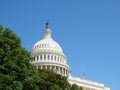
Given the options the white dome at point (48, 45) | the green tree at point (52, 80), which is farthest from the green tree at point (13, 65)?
the white dome at point (48, 45)

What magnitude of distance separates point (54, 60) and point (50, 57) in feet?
5.72

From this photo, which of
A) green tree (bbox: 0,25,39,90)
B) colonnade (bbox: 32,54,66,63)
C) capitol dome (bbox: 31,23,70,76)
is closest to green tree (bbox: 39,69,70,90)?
green tree (bbox: 0,25,39,90)

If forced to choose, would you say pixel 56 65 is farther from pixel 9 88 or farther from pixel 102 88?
pixel 9 88

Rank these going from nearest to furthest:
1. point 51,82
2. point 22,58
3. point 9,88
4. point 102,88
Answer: point 9,88
point 22,58
point 51,82
point 102,88

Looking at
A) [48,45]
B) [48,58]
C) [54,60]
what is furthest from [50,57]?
[48,45]

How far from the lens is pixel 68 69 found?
129375 millimetres

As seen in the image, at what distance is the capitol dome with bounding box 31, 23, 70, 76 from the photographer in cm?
12556

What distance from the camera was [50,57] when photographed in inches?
5064

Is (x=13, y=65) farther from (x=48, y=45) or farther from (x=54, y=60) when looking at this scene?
(x=48, y=45)

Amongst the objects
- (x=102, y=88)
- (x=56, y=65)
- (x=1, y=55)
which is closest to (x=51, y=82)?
(x=1, y=55)

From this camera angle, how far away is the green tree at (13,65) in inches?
1731

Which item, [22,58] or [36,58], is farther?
[36,58]

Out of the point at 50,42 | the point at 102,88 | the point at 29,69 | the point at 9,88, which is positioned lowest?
the point at 9,88

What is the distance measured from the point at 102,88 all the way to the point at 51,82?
74.1m
